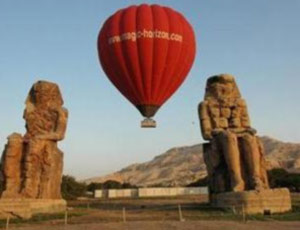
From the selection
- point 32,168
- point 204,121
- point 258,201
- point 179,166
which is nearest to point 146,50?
point 204,121

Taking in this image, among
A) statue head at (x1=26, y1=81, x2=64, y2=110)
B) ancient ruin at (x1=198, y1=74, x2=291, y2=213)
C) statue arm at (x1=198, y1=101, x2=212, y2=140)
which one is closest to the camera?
ancient ruin at (x1=198, y1=74, x2=291, y2=213)

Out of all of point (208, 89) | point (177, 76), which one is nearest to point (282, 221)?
point (208, 89)

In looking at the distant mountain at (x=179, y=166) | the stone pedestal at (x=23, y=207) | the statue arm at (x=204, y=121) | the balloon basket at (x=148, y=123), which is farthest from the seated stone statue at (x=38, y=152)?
the distant mountain at (x=179, y=166)

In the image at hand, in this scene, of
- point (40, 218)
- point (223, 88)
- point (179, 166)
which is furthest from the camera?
point (179, 166)

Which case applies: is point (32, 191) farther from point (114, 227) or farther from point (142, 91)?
point (142, 91)

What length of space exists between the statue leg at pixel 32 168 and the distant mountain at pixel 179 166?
77.8 m

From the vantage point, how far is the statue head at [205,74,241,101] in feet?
53.1

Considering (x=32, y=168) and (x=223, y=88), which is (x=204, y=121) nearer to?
Answer: (x=223, y=88)

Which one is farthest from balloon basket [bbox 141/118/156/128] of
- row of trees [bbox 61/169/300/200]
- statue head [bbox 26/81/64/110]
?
row of trees [bbox 61/169/300/200]

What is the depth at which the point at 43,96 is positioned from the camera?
16406 mm

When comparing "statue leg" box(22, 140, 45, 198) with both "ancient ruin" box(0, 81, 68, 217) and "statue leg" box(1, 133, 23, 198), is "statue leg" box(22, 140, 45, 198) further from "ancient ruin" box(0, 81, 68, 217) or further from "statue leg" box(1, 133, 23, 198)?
"statue leg" box(1, 133, 23, 198)

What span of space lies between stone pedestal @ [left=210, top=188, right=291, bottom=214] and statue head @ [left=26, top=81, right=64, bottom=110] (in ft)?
21.6

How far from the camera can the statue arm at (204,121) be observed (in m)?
15.8

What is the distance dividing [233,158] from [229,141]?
53cm
